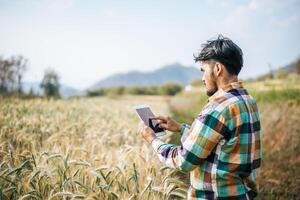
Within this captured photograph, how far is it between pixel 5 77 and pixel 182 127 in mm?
10189

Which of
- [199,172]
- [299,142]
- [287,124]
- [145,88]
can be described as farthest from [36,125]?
[145,88]

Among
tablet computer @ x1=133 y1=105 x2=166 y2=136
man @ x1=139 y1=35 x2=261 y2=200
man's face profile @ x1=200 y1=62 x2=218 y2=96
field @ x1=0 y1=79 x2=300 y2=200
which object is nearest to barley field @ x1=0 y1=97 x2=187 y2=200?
field @ x1=0 y1=79 x2=300 y2=200

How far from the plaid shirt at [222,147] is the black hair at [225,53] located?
5.0 inches

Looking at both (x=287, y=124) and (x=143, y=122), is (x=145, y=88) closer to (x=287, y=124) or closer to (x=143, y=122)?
(x=287, y=124)

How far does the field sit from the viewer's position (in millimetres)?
3660

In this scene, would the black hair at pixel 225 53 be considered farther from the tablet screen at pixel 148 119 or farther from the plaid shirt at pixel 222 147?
the tablet screen at pixel 148 119

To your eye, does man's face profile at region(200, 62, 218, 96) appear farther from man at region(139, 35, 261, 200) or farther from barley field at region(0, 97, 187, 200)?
barley field at region(0, 97, 187, 200)

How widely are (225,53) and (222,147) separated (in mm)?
643

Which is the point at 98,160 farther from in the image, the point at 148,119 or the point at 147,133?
the point at 147,133

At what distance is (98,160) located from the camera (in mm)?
4613

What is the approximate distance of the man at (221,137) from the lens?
2.58 metres

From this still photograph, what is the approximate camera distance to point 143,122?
311 cm

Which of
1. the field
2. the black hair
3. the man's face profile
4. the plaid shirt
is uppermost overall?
the black hair

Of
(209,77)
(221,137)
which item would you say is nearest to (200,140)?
(221,137)
